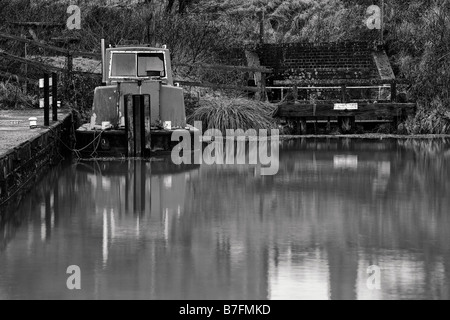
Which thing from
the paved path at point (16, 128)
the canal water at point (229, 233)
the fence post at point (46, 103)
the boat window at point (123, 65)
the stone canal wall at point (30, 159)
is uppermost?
the boat window at point (123, 65)

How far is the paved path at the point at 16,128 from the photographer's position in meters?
18.4

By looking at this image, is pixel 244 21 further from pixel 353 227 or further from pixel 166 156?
pixel 353 227

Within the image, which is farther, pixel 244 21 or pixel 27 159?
pixel 244 21

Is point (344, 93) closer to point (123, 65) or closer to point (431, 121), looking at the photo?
point (431, 121)

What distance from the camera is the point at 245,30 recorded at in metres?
43.5

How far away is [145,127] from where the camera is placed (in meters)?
22.9

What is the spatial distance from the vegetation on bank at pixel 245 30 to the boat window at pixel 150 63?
4626 millimetres

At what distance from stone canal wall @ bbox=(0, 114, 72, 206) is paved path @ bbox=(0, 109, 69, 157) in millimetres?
128

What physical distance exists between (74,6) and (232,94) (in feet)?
29.8

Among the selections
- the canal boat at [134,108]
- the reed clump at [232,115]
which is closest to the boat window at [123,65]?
the canal boat at [134,108]

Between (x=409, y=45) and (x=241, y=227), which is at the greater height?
(x=409, y=45)

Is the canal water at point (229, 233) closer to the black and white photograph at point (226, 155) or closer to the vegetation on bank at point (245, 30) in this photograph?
the black and white photograph at point (226, 155)

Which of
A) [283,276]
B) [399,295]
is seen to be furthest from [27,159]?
[399,295]
